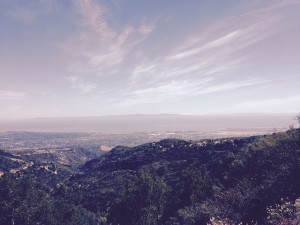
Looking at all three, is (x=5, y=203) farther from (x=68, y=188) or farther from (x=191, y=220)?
(x=68, y=188)

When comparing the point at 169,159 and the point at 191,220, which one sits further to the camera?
the point at 169,159

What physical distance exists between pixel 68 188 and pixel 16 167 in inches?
3184

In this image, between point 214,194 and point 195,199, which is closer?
point 214,194

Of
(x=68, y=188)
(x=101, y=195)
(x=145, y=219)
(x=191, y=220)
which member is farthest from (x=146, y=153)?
(x=191, y=220)

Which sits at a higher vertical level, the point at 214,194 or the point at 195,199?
the point at 214,194

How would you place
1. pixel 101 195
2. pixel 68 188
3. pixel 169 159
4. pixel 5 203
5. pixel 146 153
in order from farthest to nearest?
pixel 146 153
pixel 169 159
pixel 68 188
pixel 101 195
pixel 5 203

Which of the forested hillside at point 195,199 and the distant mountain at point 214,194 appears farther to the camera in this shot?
the distant mountain at point 214,194

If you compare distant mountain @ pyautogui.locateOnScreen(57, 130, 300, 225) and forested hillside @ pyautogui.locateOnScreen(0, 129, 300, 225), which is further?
distant mountain @ pyautogui.locateOnScreen(57, 130, 300, 225)

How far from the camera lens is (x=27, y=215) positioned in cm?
5338

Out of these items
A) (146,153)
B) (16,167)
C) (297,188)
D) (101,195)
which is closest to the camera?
(297,188)

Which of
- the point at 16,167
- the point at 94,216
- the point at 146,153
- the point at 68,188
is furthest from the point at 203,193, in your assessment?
the point at 16,167

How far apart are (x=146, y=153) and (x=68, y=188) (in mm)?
52157

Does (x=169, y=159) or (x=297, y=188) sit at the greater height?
(x=297, y=188)

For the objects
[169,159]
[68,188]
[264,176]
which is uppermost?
[264,176]
